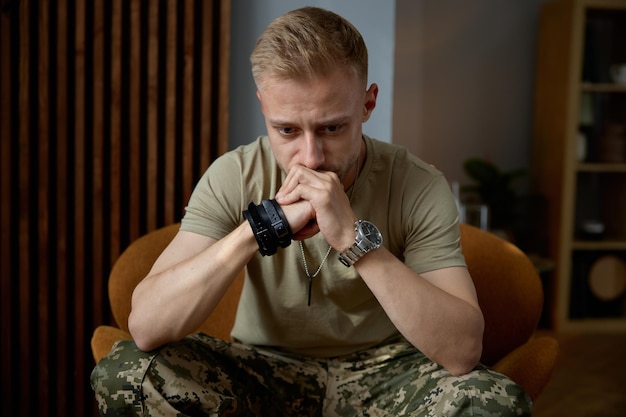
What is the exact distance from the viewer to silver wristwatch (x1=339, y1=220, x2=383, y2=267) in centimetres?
157

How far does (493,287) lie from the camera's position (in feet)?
6.49

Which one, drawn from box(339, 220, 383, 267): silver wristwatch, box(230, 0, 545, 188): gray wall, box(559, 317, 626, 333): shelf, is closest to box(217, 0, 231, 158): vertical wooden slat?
box(339, 220, 383, 267): silver wristwatch

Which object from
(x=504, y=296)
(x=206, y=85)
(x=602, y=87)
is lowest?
(x=504, y=296)

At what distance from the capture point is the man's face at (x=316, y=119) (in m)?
1.58

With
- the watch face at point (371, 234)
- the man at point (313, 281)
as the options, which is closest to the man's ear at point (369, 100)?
the man at point (313, 281)

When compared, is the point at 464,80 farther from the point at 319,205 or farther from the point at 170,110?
the point at 319,205

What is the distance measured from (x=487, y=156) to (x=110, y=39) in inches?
109

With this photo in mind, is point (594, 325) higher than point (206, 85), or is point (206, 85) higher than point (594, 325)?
point (206, 85)

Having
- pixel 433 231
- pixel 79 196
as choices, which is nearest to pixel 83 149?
pixel 79 196

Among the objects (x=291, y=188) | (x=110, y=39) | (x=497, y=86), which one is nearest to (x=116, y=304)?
(x=291, y=188)

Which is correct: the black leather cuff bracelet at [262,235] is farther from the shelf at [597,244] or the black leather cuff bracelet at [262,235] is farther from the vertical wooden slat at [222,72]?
the shelf at [597,244]

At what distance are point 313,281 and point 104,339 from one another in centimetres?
53

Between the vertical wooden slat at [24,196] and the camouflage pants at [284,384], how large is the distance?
40.4 inches

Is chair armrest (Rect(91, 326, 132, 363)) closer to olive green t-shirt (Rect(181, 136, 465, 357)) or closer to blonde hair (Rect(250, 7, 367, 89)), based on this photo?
olive green t-shirt (Rect(181, 136, 465, 357))
